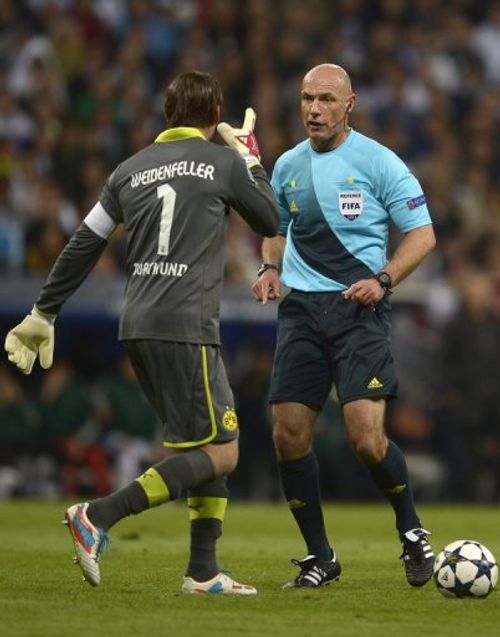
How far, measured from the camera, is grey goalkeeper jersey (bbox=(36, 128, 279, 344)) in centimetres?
719

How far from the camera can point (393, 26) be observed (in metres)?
20.8

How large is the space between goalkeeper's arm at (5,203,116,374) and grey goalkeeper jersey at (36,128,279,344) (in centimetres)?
1

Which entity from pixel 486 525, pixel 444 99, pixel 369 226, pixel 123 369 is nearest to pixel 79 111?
pixel 123 369

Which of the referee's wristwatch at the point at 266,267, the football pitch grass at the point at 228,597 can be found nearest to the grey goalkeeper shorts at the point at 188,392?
the football pitch grass at the point at 228,597

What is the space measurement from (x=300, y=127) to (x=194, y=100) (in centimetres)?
1157

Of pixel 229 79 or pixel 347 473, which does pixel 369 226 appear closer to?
pixel 347 473

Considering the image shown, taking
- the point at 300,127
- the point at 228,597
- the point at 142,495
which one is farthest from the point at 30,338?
the point at 300,127

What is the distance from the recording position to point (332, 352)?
26.8 feet

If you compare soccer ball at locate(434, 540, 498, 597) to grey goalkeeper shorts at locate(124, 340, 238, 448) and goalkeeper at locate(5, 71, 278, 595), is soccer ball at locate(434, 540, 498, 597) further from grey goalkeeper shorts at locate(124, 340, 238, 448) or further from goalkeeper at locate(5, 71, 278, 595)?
grey goalkeeper shorts at locate(124, 340, 238, 448)

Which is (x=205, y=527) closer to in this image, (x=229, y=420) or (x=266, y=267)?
(x=229, y=420)


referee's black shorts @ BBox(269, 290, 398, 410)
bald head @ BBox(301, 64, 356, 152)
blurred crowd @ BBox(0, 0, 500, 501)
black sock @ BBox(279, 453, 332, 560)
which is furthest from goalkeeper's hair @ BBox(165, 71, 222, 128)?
blurred crowd @ BBox(0, 0, 500, 501)

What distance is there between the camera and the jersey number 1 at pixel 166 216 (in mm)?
7191

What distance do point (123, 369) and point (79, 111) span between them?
3.20 metres

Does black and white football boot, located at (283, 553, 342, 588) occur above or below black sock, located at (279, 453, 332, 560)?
below
